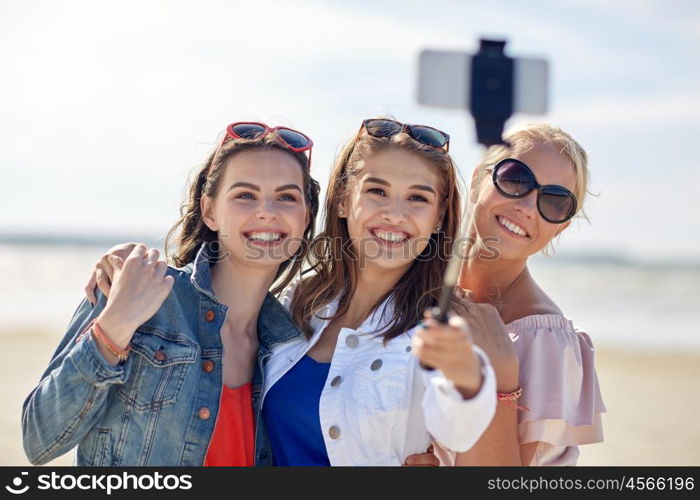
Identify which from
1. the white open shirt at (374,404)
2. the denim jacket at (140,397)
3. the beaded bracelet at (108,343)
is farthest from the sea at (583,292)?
the beaded bracelet at (108,343)

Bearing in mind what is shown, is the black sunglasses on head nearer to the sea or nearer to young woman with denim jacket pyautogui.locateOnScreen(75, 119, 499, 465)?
young woman with denim jacket pyautogui.locateOnScreen(75, 119, 499, 465)

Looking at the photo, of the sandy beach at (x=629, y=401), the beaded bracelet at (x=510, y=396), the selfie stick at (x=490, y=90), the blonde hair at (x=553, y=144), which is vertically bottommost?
the sandy beach at (x=629, y=401)

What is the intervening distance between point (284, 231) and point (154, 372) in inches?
37.0

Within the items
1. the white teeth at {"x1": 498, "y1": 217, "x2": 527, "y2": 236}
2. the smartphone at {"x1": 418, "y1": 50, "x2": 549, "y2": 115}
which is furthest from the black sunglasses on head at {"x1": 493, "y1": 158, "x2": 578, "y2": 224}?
the smartphone at {"x1": 418, "y1": 50, "x2": 549, "y2": 115}

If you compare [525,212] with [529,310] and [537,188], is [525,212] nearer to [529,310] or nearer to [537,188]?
[537,188]

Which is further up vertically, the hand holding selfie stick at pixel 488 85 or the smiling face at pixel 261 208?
the hand holding selfie stick at pixel 488 85

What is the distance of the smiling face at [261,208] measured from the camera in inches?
152

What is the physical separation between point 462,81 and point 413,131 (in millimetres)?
1390

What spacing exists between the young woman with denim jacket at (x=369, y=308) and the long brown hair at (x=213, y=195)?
0.10 m

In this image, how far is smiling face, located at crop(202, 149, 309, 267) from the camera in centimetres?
387

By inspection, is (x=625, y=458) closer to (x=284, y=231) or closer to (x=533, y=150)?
(x=533, y=150)

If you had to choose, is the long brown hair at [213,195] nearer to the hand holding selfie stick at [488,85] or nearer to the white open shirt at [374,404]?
the white open shirt at [374,404]

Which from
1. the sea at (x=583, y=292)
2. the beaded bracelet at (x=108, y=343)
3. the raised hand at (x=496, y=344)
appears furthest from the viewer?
the sea at (x=583, y=292)

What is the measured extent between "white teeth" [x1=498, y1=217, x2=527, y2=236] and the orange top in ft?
5.57
